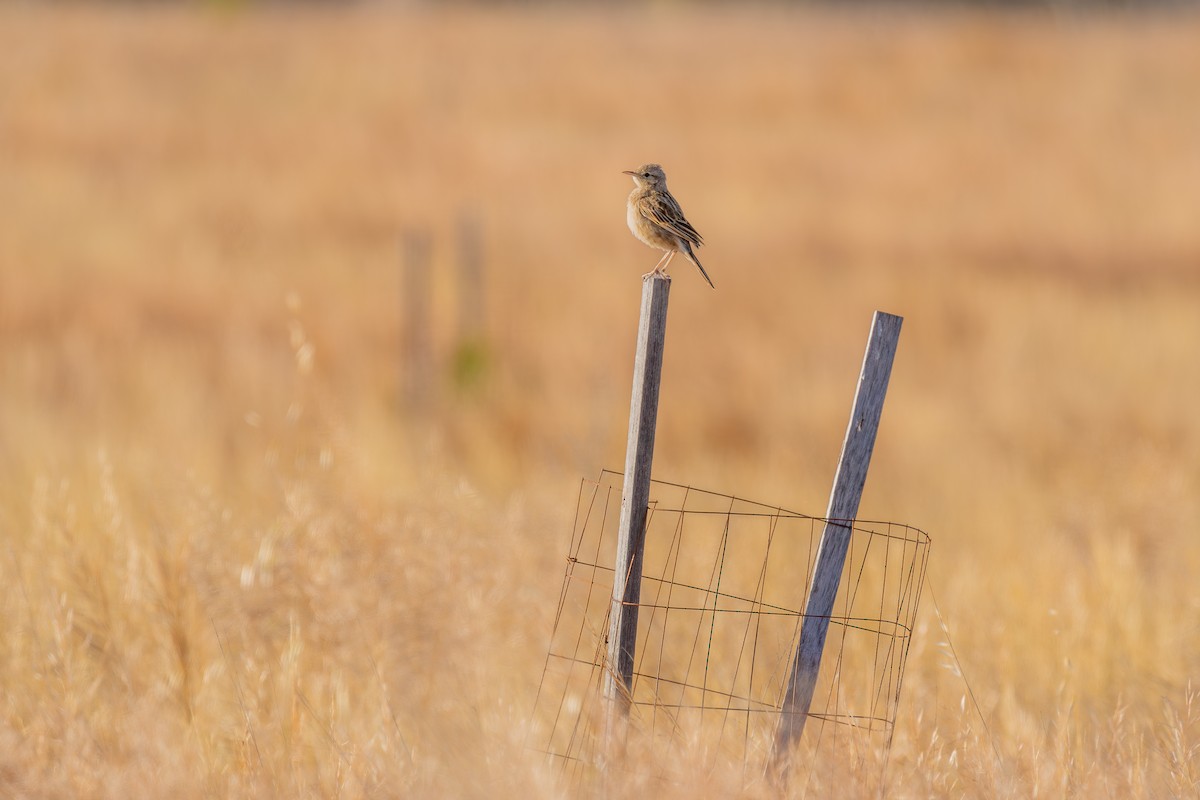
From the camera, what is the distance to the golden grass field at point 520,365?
3.47 meters

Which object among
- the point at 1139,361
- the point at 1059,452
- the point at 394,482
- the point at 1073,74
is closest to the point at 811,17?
the point at 1073,74

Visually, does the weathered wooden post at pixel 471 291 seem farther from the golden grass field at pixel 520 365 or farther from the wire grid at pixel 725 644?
the wire grid at pixel 725 644

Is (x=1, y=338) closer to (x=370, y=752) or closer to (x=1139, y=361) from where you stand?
(x=370, y=752)

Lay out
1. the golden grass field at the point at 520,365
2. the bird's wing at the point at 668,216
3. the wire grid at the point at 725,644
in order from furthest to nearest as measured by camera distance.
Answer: the bird's wing at the point at 668,216 < the golden grass field at the point at 520,365 < the wire grid at the point at 725,644

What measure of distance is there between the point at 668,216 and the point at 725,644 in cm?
168

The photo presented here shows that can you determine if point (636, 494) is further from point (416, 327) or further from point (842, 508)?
point (416, 327)

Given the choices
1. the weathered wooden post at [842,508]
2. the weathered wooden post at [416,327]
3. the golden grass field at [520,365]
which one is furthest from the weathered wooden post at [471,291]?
the weathered wooden post at [842,508]

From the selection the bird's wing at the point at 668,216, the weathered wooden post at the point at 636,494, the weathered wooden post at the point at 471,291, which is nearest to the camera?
the weathered wooden post at the point at 636,494

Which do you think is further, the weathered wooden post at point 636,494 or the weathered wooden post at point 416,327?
the weathered wooden post at point 416,327

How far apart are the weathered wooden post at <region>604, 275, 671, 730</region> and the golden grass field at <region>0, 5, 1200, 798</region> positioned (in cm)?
35

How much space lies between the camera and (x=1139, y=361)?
918 cm

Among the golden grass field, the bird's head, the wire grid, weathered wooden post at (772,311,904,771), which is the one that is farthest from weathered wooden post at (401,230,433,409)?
weathered wooden post at (772,311,904,771)

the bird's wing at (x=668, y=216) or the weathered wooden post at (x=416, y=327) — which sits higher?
the bird's wing at (x=668, y=216)

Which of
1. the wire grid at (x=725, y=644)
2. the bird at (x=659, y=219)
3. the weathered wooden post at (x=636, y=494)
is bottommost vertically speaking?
the wire grid at (x=725, y=644)
